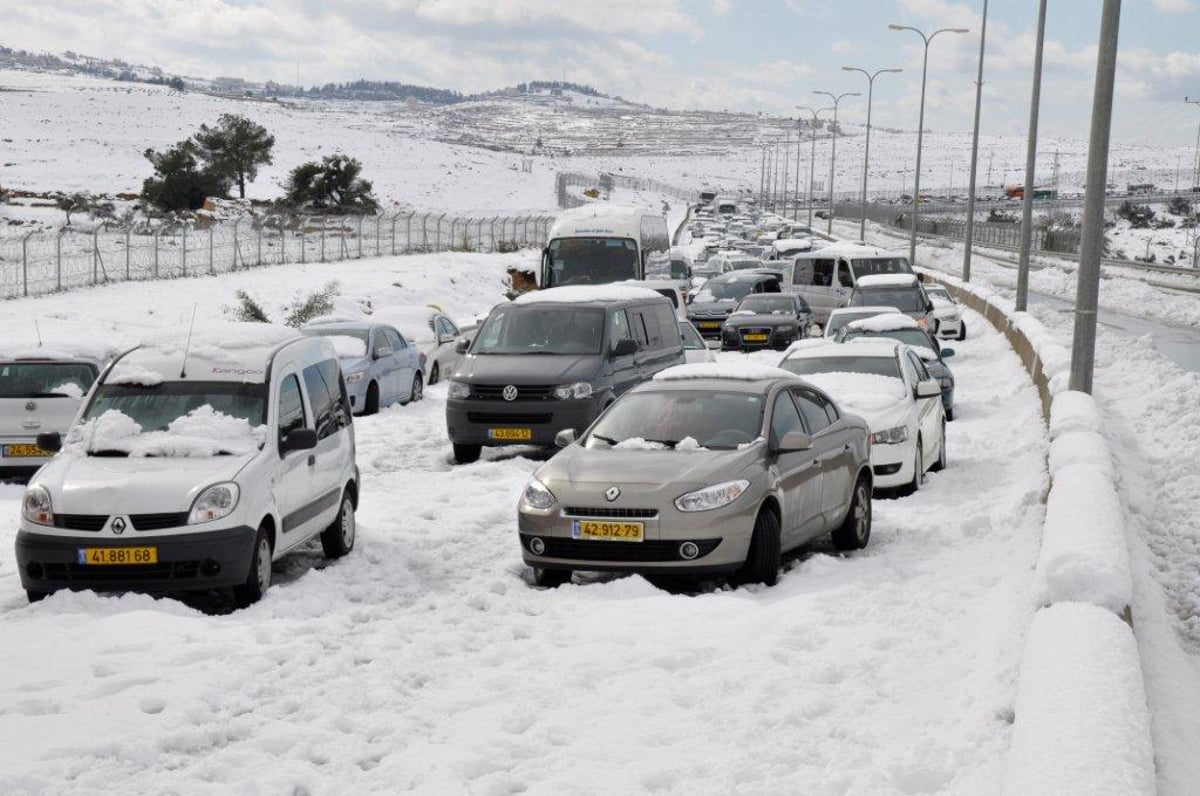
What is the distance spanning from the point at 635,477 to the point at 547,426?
6.82 m

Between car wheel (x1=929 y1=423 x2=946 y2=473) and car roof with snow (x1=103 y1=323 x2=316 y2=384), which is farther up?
car roof with snow (x1=103 y1=323 x2=316 y2=384)

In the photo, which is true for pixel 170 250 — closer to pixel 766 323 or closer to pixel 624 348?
pixel 766 323

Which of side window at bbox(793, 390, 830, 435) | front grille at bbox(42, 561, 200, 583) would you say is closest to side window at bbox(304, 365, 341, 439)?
front grille at bbox(42, 561, 200, 583)

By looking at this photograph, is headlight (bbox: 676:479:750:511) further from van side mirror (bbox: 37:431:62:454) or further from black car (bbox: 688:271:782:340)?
black car (bbox: 688:271:782:340)

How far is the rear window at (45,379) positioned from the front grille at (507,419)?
4.41 m

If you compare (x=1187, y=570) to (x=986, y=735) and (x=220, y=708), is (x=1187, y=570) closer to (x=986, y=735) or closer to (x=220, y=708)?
(x=986, y=735)

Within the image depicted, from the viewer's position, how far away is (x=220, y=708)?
24.1ft

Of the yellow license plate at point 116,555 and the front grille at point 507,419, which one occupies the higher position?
the yellow license plate at point 116,555

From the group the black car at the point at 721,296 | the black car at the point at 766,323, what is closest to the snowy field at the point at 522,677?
the black car at the point at 766,323

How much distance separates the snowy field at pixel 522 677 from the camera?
6.43 m

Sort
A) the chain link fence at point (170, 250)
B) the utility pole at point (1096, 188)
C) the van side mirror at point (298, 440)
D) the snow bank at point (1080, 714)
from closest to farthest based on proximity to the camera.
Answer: the snow bank at point (1080, 714) → the van side mirror at point (298, 440) → the utility pole at point (1096, 188) → the chain link fence at point (170, 250)

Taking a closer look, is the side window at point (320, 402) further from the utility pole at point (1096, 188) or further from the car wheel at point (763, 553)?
the utility pole at point (1096, 188)

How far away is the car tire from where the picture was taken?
17203 mm

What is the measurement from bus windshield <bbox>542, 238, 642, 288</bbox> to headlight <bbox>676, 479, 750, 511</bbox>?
2150 centimetres
